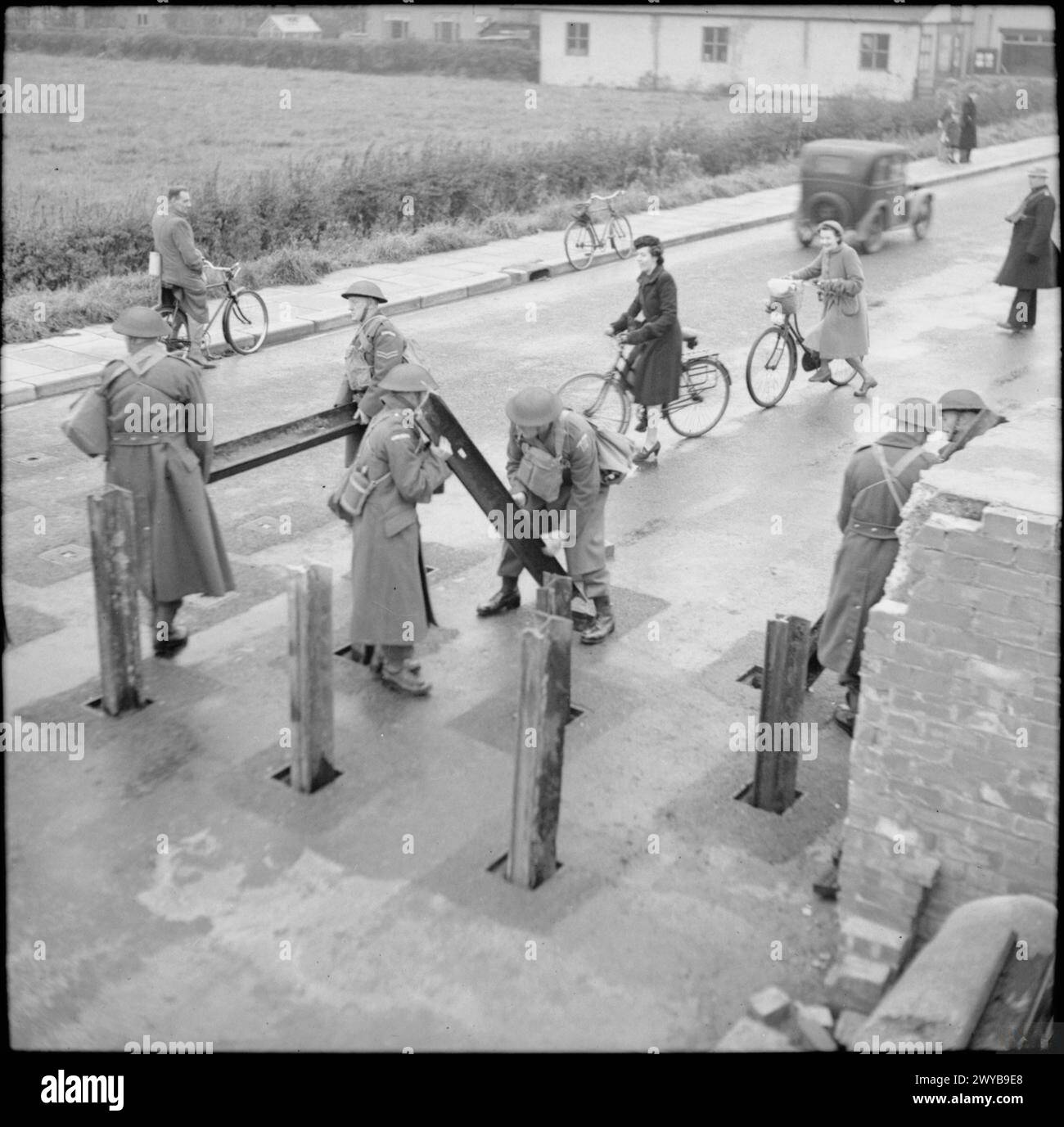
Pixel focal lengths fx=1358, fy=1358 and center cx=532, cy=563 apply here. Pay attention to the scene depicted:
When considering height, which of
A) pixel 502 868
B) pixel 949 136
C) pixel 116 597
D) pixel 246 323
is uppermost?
pixel 949 136

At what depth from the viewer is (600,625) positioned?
8633 mm

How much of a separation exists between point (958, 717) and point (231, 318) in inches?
472

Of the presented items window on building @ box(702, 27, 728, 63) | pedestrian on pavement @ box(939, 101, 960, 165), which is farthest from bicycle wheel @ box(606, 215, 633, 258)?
window on building @ box(702, 27, 728, 63)

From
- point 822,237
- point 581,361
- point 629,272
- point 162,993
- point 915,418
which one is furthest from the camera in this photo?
point 629,272

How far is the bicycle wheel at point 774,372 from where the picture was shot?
13336 millimetres

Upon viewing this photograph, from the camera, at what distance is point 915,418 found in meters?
7.29

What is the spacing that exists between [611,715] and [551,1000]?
2489 mm

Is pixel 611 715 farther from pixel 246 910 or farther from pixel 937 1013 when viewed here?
pixel 937 1013

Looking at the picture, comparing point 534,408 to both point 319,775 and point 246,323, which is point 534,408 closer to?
point 319,775

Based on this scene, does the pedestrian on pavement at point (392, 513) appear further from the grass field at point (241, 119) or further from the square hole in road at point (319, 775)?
the grass field at point (241, 119)

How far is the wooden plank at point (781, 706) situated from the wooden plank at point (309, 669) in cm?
218

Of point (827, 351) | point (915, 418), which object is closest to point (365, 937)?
point (915, 418)

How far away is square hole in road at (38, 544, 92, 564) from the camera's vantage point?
9570 millimetres

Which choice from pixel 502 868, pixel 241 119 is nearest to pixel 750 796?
pixel 502 868
